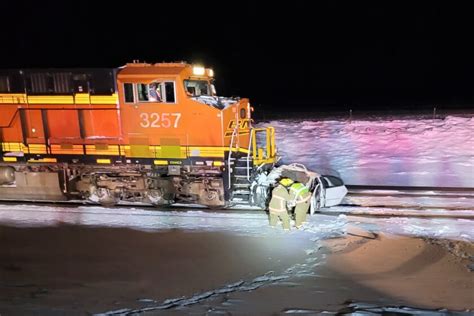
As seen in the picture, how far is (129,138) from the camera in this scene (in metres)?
11.9

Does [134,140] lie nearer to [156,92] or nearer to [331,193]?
[156,92]

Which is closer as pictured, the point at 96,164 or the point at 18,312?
the point at 18,312

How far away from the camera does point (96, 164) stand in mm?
12258

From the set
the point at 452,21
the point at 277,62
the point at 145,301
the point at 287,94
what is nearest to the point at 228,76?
the point at 277,62

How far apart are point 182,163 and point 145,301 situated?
520 cm

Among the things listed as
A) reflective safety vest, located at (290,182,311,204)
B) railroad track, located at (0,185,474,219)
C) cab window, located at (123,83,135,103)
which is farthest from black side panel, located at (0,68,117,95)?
reflective safety vest, located at (290,182,311,204)

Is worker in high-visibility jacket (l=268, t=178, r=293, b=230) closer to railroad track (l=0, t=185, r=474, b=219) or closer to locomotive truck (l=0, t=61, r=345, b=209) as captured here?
locomotive truck (l=0, t=61, r=345, b=209)

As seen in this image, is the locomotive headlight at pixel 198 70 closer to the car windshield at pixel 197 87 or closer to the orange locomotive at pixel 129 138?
the orange locomotive at pixel 129 138

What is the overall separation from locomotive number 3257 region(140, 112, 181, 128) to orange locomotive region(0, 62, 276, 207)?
0.03 metres

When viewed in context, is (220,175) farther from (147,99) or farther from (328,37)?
(328,37)

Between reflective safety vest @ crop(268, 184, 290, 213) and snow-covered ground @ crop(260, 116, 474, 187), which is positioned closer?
reflective safety vest @ crop(268, 184, 290, 213)

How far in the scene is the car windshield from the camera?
11.6 metres

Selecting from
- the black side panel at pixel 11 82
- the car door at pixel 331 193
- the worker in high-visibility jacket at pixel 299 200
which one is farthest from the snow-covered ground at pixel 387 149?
the black side panel at pixel 11 82

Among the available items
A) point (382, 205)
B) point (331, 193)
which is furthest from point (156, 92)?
point (382, 205)
